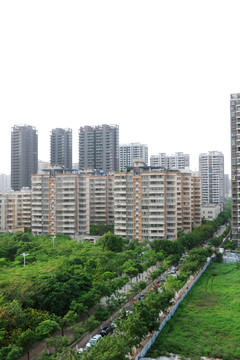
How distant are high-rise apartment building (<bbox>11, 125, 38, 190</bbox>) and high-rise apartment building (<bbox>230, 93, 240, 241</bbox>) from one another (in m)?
84.4

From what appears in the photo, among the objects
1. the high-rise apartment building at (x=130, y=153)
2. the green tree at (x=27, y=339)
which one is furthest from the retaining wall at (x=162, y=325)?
the high-rise apartment building at (x=130, y=153)

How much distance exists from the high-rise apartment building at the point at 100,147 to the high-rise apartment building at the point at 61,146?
9628 mm

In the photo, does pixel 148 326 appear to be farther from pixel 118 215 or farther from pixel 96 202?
pixel 96 202

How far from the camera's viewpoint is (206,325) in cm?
3092

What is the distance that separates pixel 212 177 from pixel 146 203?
239ft

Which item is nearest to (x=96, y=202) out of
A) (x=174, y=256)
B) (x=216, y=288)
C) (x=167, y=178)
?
(x=167, y=178)

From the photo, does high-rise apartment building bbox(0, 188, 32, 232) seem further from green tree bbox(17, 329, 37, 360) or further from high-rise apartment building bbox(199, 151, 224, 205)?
high-rise apartment building bbox(199, 151, 224, 205)

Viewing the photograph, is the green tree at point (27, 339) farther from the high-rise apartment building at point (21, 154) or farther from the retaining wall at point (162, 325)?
the high-rise apartment building at point (21, 154)

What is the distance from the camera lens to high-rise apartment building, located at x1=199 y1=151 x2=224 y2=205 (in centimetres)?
12938

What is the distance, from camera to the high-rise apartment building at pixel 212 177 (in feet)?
424

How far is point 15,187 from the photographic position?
127 m

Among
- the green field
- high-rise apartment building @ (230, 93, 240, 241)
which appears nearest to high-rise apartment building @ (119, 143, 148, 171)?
high-rise apartment building @ (230, 93, 240, 241)

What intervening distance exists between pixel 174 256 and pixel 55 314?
25252 mm

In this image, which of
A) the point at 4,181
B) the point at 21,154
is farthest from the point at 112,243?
the point at 4,181
